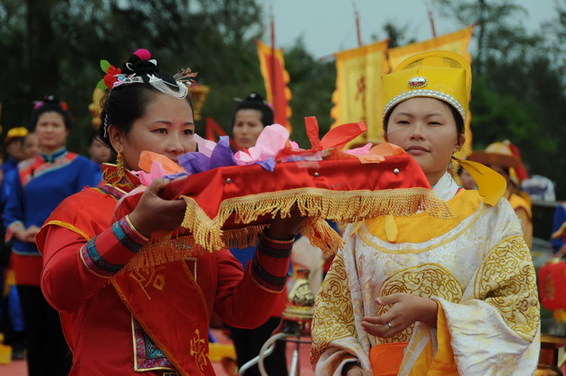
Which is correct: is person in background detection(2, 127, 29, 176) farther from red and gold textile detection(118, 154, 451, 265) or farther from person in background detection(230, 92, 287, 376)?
red and gold textile detection(118, 154, 451, 265)

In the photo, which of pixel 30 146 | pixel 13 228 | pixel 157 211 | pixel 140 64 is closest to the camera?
pixel 157 211

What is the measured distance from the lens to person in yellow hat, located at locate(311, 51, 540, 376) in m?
2.57

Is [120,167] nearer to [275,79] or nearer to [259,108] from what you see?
[259,108]

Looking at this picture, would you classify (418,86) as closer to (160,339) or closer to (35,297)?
(160,339)

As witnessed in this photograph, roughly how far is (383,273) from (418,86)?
59 cm

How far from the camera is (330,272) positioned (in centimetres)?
289

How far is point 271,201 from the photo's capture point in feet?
6.81

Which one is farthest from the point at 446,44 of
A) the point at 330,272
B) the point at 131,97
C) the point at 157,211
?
the point at 157,211

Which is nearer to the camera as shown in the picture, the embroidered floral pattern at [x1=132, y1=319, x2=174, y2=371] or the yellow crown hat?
the embroidered floral pattern at [x1=132, y1=319, x2=174, y2=371]

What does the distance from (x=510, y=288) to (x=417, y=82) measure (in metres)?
0.69

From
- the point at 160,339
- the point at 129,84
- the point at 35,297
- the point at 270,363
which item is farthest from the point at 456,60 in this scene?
the point at 35,297

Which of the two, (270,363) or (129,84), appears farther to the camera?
(270,363)

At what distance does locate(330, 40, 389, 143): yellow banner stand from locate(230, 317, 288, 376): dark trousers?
309 centimetres

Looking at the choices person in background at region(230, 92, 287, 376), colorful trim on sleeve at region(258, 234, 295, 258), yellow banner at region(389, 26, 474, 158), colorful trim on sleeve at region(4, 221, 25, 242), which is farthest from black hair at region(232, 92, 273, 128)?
colorful trim on sleeve at region(258, 234, 295, 258)
